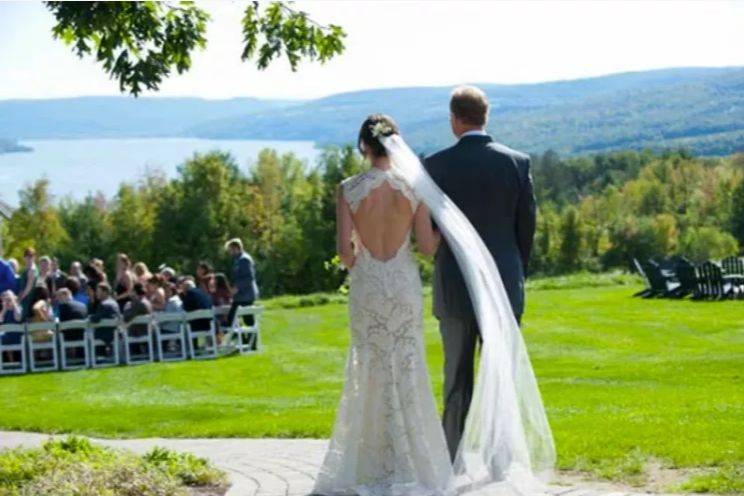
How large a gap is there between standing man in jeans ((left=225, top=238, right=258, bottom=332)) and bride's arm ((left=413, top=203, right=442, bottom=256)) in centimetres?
1517

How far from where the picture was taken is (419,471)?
808 cm

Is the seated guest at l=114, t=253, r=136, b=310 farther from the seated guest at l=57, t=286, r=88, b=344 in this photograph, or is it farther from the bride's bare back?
the bride's bare back

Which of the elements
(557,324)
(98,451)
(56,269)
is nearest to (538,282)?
(557,324)

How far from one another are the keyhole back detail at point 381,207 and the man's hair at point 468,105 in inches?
19.2

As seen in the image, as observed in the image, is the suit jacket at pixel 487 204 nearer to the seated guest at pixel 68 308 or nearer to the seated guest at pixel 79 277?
the seated guest at pixel 68 308

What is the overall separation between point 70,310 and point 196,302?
2.01m

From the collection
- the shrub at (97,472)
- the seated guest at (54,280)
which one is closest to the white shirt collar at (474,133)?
the shrub at (97,472)

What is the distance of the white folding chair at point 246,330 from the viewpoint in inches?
934

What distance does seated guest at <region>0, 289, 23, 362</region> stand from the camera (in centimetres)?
2233

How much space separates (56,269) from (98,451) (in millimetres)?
16299

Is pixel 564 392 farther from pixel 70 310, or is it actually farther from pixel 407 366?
pixel 70 310

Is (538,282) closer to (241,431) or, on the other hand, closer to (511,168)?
(241,431)

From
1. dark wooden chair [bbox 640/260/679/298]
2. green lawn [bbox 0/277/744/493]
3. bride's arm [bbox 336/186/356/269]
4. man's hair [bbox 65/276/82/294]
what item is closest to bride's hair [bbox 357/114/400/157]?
bride's arm [bbox 336/186/356/269]

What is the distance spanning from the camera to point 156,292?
76.7ft
